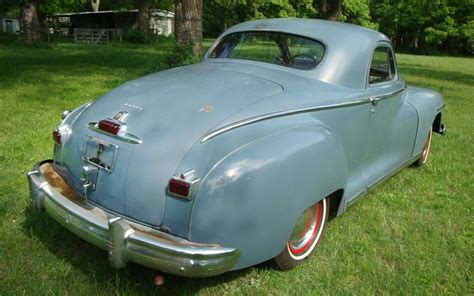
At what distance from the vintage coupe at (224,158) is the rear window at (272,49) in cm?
2

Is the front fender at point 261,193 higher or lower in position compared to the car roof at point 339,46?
lower

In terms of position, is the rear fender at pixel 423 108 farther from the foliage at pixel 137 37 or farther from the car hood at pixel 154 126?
the foliage at pixel 137 37

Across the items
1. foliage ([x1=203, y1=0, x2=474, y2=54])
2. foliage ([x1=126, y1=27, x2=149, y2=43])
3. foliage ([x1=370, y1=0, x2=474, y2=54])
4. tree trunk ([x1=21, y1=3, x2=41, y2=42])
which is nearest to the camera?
tree trunk ([x1=21, y1=3, x2=41, y2=42])

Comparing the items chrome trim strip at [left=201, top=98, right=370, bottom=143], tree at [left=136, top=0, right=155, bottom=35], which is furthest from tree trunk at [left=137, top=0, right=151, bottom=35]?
chrome trim strip at [left=201, top=98, right=370, bottom=143]

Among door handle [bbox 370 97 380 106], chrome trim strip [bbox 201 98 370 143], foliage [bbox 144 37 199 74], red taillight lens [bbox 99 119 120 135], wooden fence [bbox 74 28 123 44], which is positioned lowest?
wooden fence [bbox 74 28 123 44]

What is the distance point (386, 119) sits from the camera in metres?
3.82

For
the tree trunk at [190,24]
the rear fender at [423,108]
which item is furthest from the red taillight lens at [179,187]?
the tree trunk at [190,24]

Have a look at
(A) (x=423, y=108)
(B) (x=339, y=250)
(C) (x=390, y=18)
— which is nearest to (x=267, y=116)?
(B) (x=339, y=250)

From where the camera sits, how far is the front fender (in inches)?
89.6

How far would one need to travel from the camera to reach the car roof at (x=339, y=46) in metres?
3.43

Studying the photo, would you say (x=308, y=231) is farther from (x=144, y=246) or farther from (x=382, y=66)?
(x=382, y=66)

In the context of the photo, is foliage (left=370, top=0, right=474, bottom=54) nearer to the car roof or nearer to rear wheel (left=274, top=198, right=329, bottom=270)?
the car roof

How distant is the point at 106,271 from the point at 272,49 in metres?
2.15

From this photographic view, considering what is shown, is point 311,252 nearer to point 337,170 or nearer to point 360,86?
point 337,170
